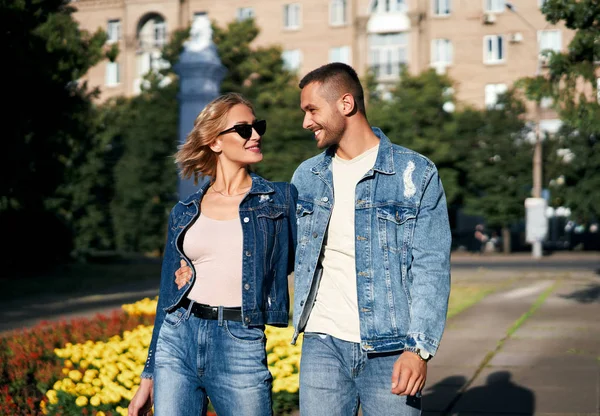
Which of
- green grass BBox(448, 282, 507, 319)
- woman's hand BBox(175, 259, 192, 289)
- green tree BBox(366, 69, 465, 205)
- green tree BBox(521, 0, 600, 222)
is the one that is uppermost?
green tree BBox(366, 69, 465, 205)

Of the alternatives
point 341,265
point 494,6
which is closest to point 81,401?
point 341,265

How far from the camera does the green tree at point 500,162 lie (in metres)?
41.8

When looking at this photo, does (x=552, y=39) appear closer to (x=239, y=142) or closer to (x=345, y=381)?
(x=239, y=142)

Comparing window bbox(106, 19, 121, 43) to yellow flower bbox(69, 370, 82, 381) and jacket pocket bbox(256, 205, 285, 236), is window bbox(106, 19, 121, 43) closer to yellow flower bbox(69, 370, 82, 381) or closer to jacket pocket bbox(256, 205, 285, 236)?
yellow flower bbox(69, 370, 82, 381)

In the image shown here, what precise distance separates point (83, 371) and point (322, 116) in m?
4.68

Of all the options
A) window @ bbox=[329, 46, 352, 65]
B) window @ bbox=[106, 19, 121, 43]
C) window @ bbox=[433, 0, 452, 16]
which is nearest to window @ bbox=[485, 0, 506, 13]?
window @ bbox=[433, 0, 452, 16]

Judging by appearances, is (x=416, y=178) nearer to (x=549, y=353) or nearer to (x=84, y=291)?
(x=549, y=353)

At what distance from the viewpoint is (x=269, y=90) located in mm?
46281

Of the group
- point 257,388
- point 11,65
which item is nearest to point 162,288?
point 257,388

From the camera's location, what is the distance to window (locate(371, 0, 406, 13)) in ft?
168

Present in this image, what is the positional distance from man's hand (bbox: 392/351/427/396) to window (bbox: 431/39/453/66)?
4975 centimetres

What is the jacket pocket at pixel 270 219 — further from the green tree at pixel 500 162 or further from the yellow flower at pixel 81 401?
the green tree at pixel 500 162

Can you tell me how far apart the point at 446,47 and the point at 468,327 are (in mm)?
40632

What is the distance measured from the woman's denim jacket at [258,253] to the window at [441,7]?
49414 millimetres
